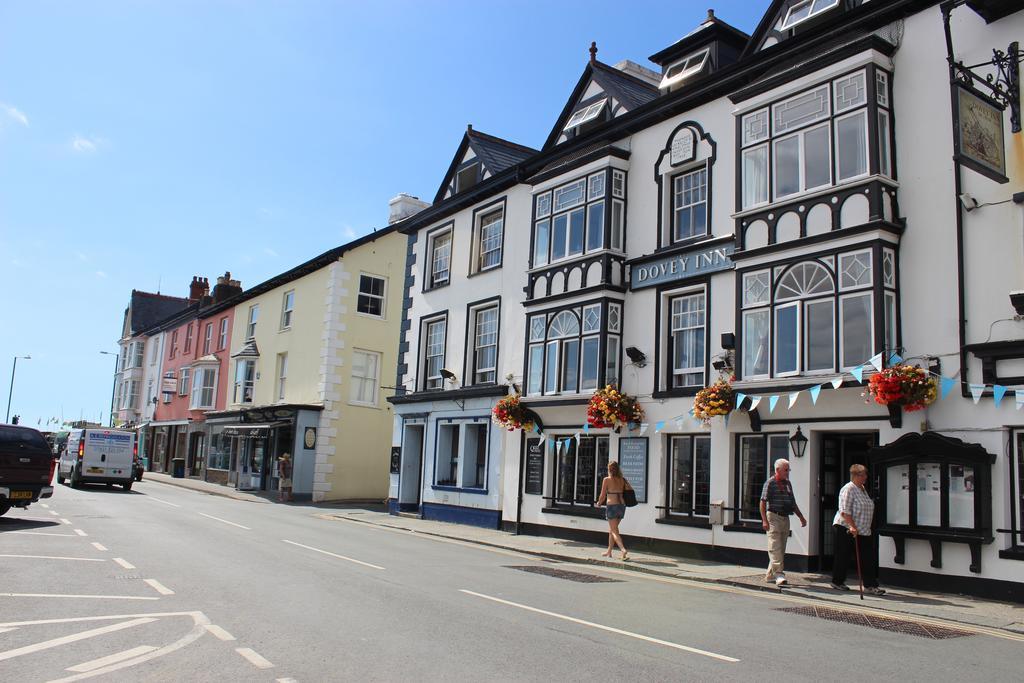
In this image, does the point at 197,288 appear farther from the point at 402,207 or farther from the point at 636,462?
the point at 636,462

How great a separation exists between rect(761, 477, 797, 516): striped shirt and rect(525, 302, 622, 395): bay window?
5.80m

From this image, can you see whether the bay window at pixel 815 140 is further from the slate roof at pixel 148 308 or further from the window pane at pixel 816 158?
the slate roof at pixel 148 308

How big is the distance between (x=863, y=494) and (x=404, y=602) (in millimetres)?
6737

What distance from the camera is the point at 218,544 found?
1459cm

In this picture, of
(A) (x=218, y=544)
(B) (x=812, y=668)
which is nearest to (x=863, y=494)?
(B) (x=812, y=668)

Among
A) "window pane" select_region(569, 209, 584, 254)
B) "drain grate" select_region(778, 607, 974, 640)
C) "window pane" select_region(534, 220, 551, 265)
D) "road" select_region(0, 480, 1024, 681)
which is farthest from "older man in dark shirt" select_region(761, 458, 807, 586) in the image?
"window pane" select_region(534, 220, 551, 265)

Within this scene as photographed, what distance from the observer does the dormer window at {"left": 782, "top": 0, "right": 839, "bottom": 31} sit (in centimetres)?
1512

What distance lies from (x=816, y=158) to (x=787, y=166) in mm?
588

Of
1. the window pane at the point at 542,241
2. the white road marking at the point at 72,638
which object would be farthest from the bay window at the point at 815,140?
the white road marking at the point at 72,638

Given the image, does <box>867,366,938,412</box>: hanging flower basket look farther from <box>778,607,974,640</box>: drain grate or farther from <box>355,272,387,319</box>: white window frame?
<box>355,272,387,319</box>: white window frame

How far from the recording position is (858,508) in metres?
11.7

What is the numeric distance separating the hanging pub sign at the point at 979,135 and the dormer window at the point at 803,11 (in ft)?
14.1

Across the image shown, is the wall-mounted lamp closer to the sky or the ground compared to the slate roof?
closer to the ground

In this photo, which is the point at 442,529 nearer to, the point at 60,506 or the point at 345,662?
the point at 60,506
